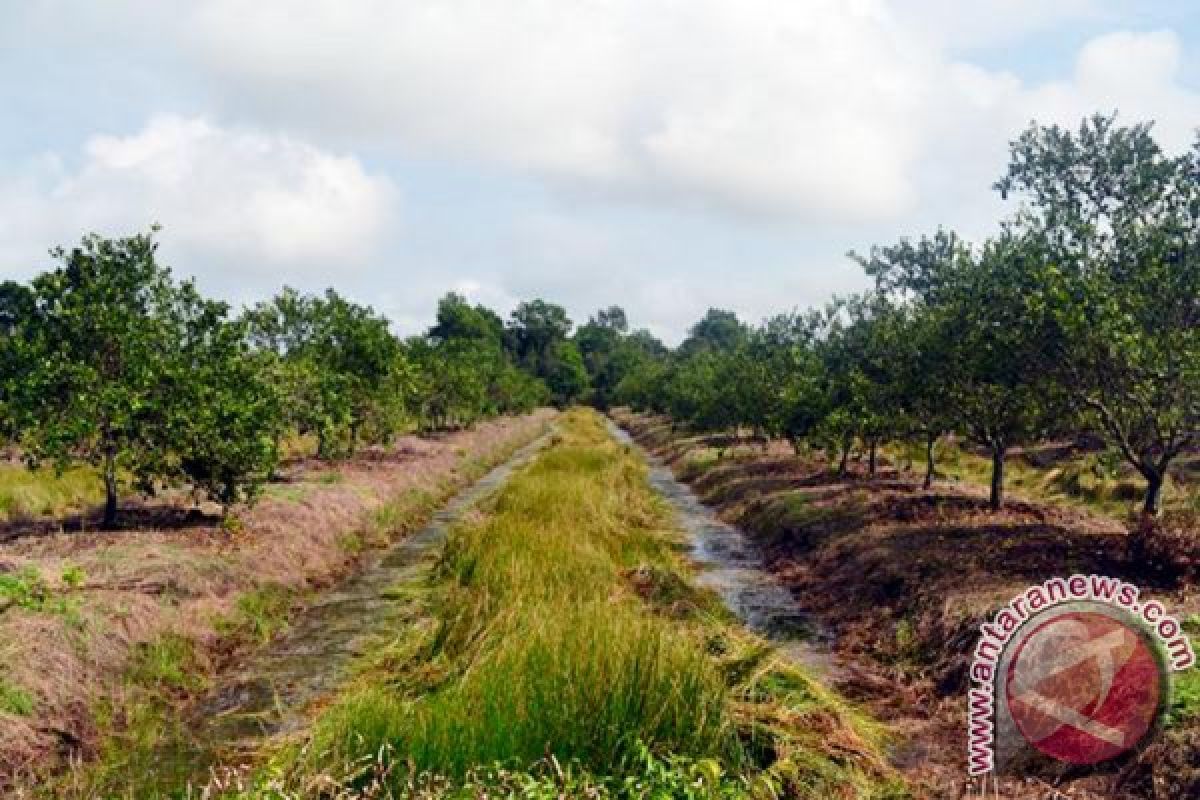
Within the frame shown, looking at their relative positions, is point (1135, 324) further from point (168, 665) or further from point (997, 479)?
point (168, 665)

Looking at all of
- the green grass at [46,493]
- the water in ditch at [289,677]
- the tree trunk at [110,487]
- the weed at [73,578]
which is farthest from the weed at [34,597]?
the green grass at [46,493]

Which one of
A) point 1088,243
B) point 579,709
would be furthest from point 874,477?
point 579,709

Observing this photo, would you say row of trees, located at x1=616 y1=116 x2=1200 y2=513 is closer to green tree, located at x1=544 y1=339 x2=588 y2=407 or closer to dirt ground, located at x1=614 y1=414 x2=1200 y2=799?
dirt ground, located at x1=614 y1=414 x2=1200 y2=799

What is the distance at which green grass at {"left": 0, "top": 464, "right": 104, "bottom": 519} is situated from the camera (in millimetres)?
18675

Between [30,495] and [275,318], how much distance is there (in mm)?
15022

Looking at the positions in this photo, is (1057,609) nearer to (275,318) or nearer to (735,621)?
(735,621)

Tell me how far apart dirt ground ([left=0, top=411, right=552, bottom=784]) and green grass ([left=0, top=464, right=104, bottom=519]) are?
1.55 metres

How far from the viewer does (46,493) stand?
19.8m

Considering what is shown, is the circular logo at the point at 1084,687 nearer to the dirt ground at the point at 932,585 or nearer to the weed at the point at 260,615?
the dirt ground at the point at 932,585

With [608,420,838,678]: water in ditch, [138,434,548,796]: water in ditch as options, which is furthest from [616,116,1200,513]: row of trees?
[138,434,548,796]: water in ditch

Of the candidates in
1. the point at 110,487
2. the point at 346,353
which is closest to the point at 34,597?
the point at 110,487

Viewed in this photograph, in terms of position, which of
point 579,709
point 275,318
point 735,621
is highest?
point 275,318

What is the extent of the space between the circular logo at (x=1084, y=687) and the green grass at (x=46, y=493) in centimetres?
1678

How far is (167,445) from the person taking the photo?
17.0 metres
